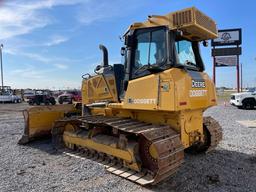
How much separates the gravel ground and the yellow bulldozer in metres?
0.36

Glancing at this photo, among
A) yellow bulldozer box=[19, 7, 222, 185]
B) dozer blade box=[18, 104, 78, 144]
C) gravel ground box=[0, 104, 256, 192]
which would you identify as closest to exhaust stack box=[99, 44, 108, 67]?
yellow bulldozer box=[19, 7, 222, 185]

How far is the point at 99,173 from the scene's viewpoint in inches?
253

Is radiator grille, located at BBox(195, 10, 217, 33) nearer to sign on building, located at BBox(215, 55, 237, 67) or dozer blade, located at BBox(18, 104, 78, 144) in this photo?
dozer blade, located at BBox(18, 104, 78, 144)

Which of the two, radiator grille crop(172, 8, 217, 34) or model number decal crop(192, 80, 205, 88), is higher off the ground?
radiator grille crop(172, 8, 217, 34)

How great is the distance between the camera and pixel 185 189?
5539 mm

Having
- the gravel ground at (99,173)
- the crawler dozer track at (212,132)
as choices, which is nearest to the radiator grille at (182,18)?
the crawler dozer track at (212,132)

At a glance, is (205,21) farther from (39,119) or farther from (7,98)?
(7,98)

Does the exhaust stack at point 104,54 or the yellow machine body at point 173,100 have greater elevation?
the exhaust stack at point 104,54

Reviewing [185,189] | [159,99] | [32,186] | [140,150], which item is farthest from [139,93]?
[32,186]

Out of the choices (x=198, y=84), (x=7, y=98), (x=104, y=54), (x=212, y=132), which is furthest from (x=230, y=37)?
(x=7, y=98)

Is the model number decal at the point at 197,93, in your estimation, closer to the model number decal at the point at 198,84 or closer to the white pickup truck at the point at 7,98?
the model number decal at the point at 198,84

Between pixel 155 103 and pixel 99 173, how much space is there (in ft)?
6.43

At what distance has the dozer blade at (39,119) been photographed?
948 centimetres

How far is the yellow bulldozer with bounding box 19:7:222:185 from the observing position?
18.8 ft
